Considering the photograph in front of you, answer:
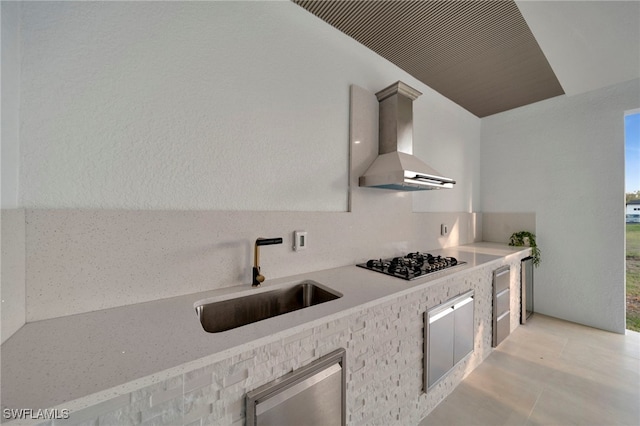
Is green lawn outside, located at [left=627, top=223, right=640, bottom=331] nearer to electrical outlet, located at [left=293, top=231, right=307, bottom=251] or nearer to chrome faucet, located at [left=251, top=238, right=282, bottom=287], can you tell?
electrical outlet, located at [left=293, top=231, right=307, bottom=251]

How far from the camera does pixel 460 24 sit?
1.82 metres

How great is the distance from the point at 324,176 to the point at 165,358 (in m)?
1.40

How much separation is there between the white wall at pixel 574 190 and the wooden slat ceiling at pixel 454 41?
1.49 feet

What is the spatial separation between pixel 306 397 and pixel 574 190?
3831mm

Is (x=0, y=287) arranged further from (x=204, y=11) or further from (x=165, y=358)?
(x=204, y=11)

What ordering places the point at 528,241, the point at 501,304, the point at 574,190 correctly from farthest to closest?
the point at 528,241
the point at 574,190
the point at 501,304

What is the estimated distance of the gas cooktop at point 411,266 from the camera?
1.61 meters

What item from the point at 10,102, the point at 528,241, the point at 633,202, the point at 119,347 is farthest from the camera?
the point at 528,241

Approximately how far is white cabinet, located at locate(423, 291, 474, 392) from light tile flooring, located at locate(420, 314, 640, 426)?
261 millimetres

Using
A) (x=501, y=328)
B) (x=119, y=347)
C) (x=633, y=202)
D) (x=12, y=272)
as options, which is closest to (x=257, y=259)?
(x=119, y=347)

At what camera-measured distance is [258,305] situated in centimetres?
134

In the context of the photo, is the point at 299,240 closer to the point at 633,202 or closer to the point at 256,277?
the point at 256,277

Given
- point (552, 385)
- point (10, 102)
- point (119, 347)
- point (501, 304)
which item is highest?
point (10, 102)

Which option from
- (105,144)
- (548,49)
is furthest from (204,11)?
(548,49)
